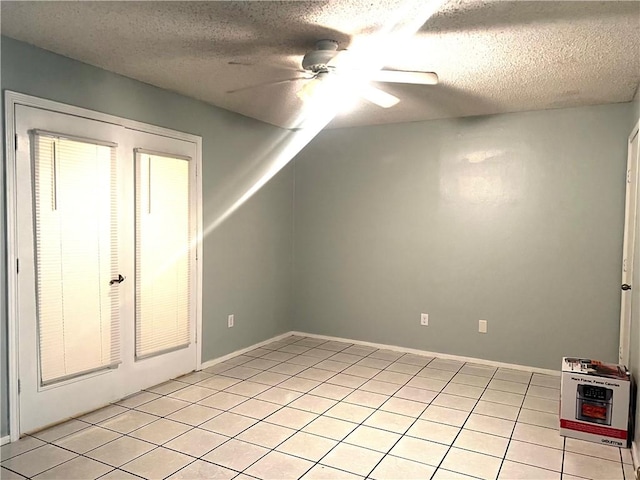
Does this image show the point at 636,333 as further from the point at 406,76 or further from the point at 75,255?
Result: the point at 75,255

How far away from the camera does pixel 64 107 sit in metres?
2.86

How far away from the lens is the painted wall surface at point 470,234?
384 centimetres

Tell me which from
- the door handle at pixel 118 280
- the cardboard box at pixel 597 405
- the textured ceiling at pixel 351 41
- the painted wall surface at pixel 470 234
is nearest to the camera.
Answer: the textured ceiling at pixel 351 41

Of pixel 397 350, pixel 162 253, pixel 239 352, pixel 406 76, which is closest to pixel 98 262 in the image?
pixel 162 253

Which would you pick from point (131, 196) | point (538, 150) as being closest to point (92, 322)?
point (131, 196)

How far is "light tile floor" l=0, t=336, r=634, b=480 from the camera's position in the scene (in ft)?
7.82

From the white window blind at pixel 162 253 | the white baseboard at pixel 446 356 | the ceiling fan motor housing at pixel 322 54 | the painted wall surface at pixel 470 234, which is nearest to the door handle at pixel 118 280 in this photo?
the white window blind at pixel 162 253

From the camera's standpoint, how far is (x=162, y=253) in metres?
3.59

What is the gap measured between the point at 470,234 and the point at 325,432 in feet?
7.79

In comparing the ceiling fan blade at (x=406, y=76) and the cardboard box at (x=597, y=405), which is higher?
the ceiling fan blade at (x=406, y=76)

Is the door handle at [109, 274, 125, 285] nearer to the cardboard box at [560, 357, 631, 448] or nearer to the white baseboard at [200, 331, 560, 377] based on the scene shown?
the white baseboard at [200, 331, 560, 377]

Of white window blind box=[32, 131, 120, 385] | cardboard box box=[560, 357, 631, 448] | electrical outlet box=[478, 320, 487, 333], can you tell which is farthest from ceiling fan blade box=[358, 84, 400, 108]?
electrical outlet box=[478, 320, 487, 333]

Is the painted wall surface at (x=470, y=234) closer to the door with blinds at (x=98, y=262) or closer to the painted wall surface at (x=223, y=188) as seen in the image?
the painted wall surface at (x=223, y=188)

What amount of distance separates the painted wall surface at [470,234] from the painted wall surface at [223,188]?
40 cm
